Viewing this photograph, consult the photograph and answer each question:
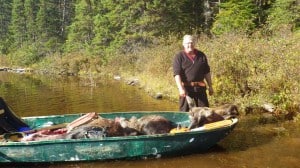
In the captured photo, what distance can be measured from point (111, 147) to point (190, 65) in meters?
2.45

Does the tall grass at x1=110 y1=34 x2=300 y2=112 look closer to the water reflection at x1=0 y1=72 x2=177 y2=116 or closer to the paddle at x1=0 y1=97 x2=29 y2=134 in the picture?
the water reflection at x1=0 y1=72 x2=177 y2=116

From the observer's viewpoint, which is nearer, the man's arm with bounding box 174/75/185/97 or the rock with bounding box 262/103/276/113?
the man's arm with bounding box 174/75/185/97

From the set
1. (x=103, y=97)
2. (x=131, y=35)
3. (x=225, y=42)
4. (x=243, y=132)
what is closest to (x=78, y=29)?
(x=131, y=35)

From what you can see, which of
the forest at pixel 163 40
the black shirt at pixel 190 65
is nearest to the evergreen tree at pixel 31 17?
the forest at pixel 163 40

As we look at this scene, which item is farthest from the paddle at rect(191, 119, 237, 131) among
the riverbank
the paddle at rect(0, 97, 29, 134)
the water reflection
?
the water reflection

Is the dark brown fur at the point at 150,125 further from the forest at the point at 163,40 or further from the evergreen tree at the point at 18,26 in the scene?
the evergreen tree at the point at 18,26

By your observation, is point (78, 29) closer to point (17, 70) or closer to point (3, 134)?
point (17, 70)

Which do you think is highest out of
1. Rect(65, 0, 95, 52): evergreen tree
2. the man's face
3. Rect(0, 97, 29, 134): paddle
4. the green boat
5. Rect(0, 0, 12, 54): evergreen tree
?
Rect(0, 0, 12, 54): evergreen tree

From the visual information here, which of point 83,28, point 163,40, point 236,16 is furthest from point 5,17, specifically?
point 163,40

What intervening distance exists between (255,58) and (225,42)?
65.2 inches

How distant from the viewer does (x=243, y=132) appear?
10273mm

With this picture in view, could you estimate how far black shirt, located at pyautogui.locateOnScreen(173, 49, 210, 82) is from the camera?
9336mm

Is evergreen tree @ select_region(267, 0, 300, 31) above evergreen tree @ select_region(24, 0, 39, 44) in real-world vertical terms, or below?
below

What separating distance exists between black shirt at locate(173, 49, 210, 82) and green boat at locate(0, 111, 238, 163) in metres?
1.31
